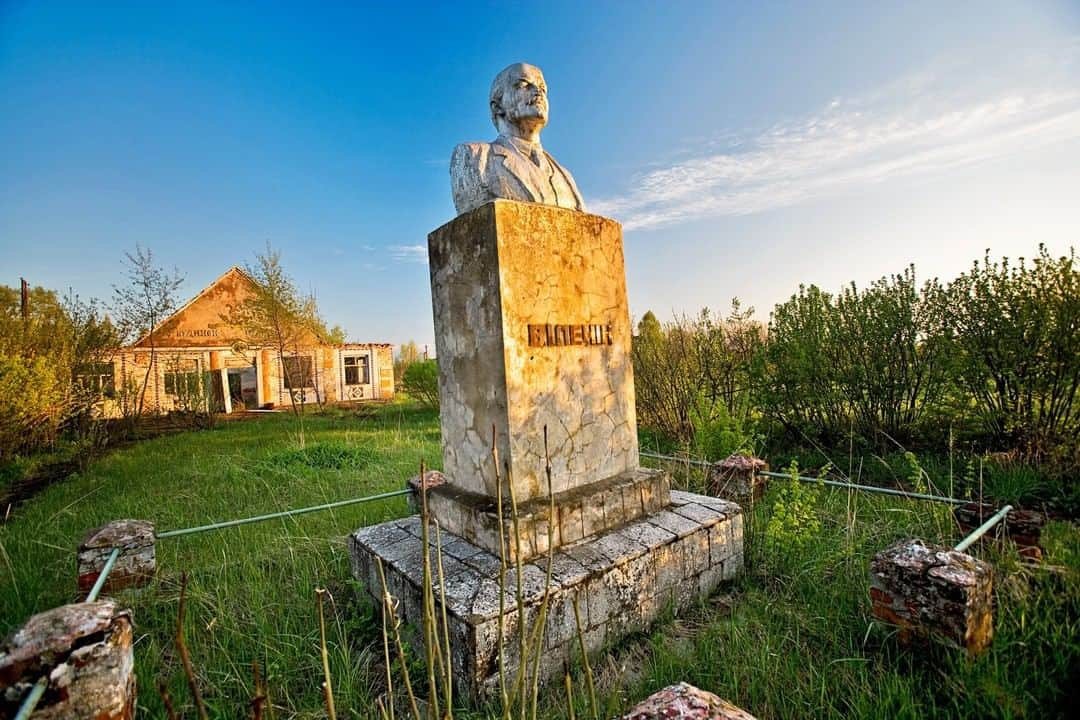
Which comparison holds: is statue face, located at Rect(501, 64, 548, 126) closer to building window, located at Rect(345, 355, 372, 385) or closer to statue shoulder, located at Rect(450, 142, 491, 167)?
statue shoulder, located at Rect(450, 142, 491, 167)

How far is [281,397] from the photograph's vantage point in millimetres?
18156

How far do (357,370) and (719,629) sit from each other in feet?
63.5

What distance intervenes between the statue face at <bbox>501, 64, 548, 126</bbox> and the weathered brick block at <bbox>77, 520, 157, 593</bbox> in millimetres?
3286

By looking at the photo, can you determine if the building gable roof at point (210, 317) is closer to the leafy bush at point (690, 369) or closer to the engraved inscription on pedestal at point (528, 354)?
the leafy bush at point (690, 369)

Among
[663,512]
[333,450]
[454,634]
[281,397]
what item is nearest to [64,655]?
[454,634]

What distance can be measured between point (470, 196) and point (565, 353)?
3.48 feet

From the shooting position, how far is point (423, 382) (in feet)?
46.4

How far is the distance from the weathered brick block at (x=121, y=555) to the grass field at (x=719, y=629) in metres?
0.11

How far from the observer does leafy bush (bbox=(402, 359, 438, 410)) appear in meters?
13.8

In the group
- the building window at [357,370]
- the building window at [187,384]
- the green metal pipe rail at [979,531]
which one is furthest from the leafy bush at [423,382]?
the green metal pipe rail at [979,531]

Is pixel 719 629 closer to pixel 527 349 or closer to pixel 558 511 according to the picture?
pixel 558 511

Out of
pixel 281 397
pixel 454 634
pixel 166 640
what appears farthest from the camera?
pixel 281 397

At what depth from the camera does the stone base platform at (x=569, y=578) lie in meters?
1.99

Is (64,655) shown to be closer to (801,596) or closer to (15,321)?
(801,596)
